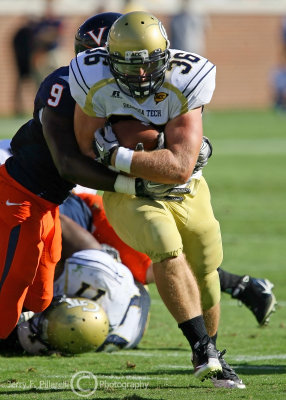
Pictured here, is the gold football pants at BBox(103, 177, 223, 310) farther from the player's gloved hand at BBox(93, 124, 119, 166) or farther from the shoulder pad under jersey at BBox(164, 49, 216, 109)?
the shoulder pad under jersey at BBox(164, 49, 216, 109)

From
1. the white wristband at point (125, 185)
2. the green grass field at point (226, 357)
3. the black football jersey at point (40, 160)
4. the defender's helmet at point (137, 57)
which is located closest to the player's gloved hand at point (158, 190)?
the white wristband at point (125, 185)

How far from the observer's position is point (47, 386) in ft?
14.1

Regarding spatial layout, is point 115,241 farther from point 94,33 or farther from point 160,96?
point 160,96

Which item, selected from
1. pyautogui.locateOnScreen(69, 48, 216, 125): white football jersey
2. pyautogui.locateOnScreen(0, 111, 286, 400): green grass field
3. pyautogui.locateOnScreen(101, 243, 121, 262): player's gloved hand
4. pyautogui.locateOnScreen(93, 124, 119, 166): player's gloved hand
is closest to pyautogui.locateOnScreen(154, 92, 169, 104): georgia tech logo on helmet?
pyautogui.locateOnScreen(69, 48, 216, 125): white football jersey

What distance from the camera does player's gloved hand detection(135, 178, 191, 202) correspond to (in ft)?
13.7

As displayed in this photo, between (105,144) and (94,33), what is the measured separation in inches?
35.3

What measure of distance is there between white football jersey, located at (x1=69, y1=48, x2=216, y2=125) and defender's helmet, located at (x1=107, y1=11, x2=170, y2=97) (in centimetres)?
4

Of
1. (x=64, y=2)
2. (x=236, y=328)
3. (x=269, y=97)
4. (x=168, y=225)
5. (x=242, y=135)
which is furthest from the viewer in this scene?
(x=269, y=97)

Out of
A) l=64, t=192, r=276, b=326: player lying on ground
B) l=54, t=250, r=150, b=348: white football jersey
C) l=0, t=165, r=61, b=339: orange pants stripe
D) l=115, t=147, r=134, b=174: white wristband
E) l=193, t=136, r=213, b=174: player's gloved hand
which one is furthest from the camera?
l=64, t=192, r=276, b=326: player lying on ground

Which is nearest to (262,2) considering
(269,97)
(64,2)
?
(269,97)

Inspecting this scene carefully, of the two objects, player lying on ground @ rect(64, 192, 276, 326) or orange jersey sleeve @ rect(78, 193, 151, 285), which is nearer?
player lying on ground @ rect(64, 192, 276, 326)

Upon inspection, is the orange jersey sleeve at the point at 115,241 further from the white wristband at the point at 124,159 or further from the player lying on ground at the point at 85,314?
the white wristband at the point at 124,159

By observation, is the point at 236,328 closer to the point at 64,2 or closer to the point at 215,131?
the point at 215,131

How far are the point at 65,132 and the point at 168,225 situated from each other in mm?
668
